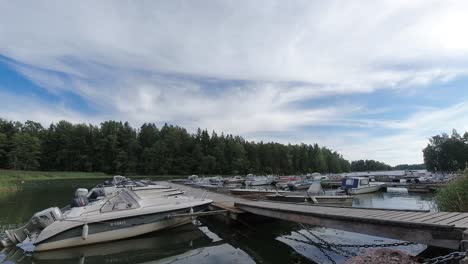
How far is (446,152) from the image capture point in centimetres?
9662

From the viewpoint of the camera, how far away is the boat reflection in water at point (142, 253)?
8859 millimetres

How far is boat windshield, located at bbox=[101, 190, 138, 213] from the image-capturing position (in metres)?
10.6

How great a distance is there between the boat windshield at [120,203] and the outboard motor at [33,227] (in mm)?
1493

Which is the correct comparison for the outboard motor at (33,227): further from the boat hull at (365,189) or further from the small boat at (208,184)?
the boat hull at (365,189)

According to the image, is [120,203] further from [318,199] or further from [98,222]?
[318,199]

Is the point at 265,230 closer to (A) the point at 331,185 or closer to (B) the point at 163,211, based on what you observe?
(B) the point at 163,211

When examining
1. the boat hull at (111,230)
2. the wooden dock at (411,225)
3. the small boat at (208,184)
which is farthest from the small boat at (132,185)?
the wooden dock at (411,225)

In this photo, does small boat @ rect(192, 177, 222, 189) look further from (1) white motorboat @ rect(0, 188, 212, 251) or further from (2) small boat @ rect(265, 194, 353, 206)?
(1) white motorboat @ rect(0, 188, 212, 251)

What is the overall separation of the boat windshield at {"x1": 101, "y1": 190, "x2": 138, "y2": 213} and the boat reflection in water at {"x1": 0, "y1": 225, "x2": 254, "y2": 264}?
1.19m

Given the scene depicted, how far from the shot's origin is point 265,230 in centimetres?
1238

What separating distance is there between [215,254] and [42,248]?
18.0 ft

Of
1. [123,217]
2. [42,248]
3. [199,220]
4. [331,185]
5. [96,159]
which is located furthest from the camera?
[96,159]

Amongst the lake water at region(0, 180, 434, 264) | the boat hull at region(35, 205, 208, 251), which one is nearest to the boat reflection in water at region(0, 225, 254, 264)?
the lake water at region(0, 180, 434, 264)

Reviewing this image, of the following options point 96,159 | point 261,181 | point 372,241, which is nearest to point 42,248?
point 372,241
